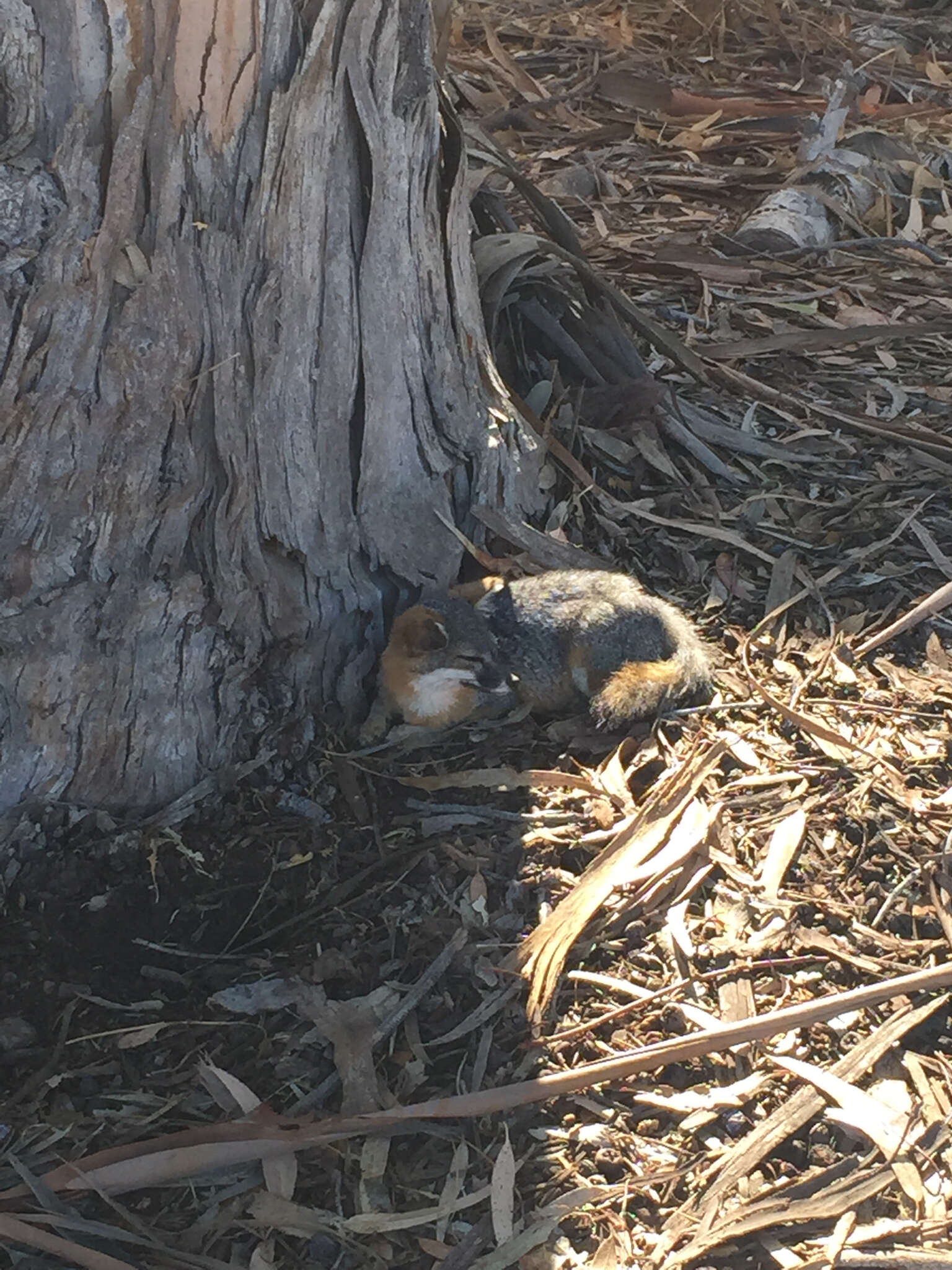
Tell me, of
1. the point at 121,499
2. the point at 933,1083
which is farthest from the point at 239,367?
the point at 933,1083

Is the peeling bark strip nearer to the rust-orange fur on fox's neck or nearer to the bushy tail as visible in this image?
the rust-orange fur on fox's neck

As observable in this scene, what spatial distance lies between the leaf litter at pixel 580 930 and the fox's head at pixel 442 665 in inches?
5.3

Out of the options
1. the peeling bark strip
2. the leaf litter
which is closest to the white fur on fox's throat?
the leaf litter

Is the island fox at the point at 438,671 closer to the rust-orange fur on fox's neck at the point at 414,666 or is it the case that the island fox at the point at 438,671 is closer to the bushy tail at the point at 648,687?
the rust-orange fur on fox's neck at the point at 414,666

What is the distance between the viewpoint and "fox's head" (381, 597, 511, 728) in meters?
4.51

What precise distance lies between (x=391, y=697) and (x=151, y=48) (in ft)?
7.06

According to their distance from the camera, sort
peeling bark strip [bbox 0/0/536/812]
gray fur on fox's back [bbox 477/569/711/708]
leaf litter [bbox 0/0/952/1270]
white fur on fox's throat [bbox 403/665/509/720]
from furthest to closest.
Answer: gray fur on fox's back [bbox 477/569/711/708] → white fur on fox's throat [bbox 403/665/509/720] → peeling bark strip [bbox 0/0/536/812] → leaf litter [bbox 0/0/952/1270]

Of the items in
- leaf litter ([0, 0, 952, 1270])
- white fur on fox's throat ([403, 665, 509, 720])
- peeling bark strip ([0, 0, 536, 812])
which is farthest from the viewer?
white fur on fox's throat ([403, 665, 509, 720])

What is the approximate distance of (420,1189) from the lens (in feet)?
10.6

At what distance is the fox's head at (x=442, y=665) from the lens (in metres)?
4.51

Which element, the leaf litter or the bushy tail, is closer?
the leaf litter

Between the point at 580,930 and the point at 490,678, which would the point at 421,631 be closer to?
the point at 490,678

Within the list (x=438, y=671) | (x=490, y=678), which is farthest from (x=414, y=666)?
(x=490, y=678)

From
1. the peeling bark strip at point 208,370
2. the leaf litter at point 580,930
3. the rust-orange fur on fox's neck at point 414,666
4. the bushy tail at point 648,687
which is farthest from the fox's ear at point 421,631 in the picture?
the bushy tail at point 648,687
